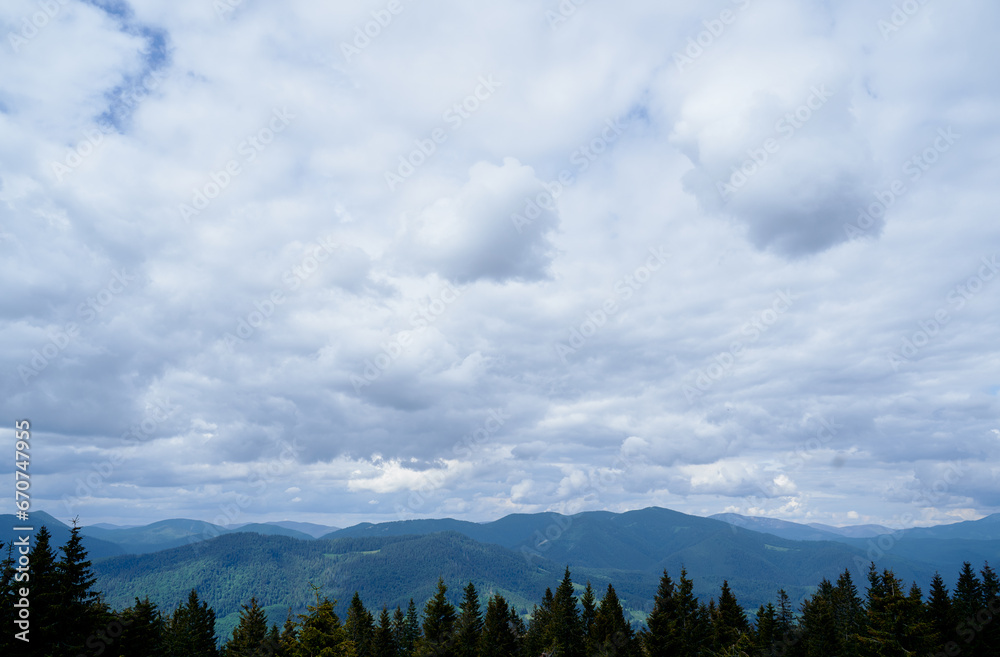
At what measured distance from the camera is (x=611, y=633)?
204 feet

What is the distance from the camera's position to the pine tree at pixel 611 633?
182 ft

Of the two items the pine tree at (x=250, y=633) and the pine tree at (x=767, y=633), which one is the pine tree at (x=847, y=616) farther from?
the pine tree at (x=250, y=633)

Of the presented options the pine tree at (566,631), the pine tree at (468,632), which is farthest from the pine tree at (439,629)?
the pine tree at (566,631)

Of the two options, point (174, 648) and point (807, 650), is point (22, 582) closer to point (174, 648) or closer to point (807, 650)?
point (174, 648)

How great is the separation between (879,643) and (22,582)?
54555 mm

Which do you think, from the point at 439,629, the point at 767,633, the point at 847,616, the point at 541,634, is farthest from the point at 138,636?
the point at 847,616

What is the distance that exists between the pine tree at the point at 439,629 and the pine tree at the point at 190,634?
88.0 ft

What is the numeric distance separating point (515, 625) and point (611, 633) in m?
20.5

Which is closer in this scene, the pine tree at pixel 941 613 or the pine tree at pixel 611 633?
the pine tree at pixel 941 613

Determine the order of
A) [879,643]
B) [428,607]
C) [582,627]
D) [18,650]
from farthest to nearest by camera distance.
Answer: [582,627] → [428,607] → [879,643] → [18,650]

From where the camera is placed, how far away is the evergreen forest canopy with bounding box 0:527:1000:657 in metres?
34.9

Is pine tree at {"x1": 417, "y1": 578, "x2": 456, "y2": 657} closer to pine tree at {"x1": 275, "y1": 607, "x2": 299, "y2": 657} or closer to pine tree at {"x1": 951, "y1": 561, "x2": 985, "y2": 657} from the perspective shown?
pine tree at {"x1": 275, "y1": 607, "x2": 299, "y2": 657}

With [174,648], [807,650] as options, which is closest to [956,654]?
[807,650]

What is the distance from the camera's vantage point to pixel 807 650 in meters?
60.4
